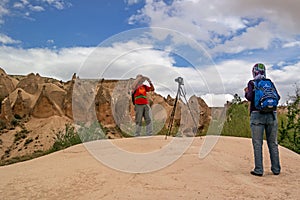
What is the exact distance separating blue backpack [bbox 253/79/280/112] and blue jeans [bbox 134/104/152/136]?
428cm

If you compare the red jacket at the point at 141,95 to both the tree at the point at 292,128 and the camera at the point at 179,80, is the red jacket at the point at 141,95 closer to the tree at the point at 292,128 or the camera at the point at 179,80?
the camera at the point at 179,80

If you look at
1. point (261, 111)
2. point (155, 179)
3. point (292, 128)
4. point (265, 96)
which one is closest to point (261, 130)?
point (261, 111)

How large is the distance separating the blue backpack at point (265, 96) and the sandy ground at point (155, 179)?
123 centimetres

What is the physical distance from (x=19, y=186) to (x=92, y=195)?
1.55 meters

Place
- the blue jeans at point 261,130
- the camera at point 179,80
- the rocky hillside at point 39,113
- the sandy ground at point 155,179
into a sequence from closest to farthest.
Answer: the sandy ground at point 155,179, the blue jeans at point 261,130, the camera at point 179,80, the rocky hillside at point 39,113

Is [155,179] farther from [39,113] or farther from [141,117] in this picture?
[39,113]

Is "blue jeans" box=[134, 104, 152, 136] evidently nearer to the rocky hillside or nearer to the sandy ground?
the sandy ground

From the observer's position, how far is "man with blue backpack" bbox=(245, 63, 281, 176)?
6.29 m

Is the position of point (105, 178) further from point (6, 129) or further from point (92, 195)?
point (6, 129)

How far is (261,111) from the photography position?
6.41 metres

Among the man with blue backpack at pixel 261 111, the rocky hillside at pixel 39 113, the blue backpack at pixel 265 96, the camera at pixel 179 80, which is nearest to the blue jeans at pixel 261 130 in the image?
the man with blue backpack at pixel 261 111

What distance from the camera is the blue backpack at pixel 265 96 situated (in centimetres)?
625

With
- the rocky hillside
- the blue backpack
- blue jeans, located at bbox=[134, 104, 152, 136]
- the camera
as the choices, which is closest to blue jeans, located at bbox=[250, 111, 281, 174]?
the blue backpack

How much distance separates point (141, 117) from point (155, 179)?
4.35 m
